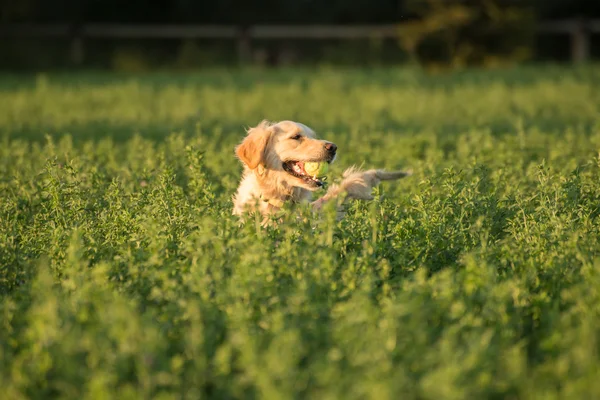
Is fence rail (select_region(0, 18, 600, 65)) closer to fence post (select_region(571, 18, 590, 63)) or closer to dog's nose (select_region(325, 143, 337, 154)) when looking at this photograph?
fence post (select_region(571, 18, 590, 63))

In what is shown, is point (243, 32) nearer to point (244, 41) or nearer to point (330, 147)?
point (244, 41)

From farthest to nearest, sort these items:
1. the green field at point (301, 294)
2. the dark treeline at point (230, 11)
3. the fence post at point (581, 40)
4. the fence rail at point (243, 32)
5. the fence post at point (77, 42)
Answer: the dark treeline at point (230, 11)
the fence post at point (77, 42)
the fence rail at point (243, 32)
the fence post at point (581, 40)
the green field at point (301, 294)

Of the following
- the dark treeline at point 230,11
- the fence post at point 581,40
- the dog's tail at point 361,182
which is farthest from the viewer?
the dark treeline at point 230,11

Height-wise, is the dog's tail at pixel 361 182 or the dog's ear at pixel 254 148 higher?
the dog's ear at pixel 254 148

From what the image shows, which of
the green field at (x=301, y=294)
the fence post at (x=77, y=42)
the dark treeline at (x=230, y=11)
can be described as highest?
the dark treeline at (x=230, y=11)

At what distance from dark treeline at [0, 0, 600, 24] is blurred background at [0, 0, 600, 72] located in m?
0.04

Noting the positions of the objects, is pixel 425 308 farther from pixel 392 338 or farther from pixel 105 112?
pixel 105 112

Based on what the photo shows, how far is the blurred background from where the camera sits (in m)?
29.0

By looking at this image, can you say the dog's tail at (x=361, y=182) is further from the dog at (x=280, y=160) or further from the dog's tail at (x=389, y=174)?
the dog at (x=280, y=160)

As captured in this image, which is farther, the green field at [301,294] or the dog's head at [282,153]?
the dog's head at [282,153]

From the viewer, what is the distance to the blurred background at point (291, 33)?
2905 centimetres

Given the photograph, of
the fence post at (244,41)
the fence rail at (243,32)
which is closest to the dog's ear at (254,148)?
the fence rail at (243,32)

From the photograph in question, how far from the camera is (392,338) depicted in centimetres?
399

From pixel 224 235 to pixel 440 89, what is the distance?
1583 centimetres
